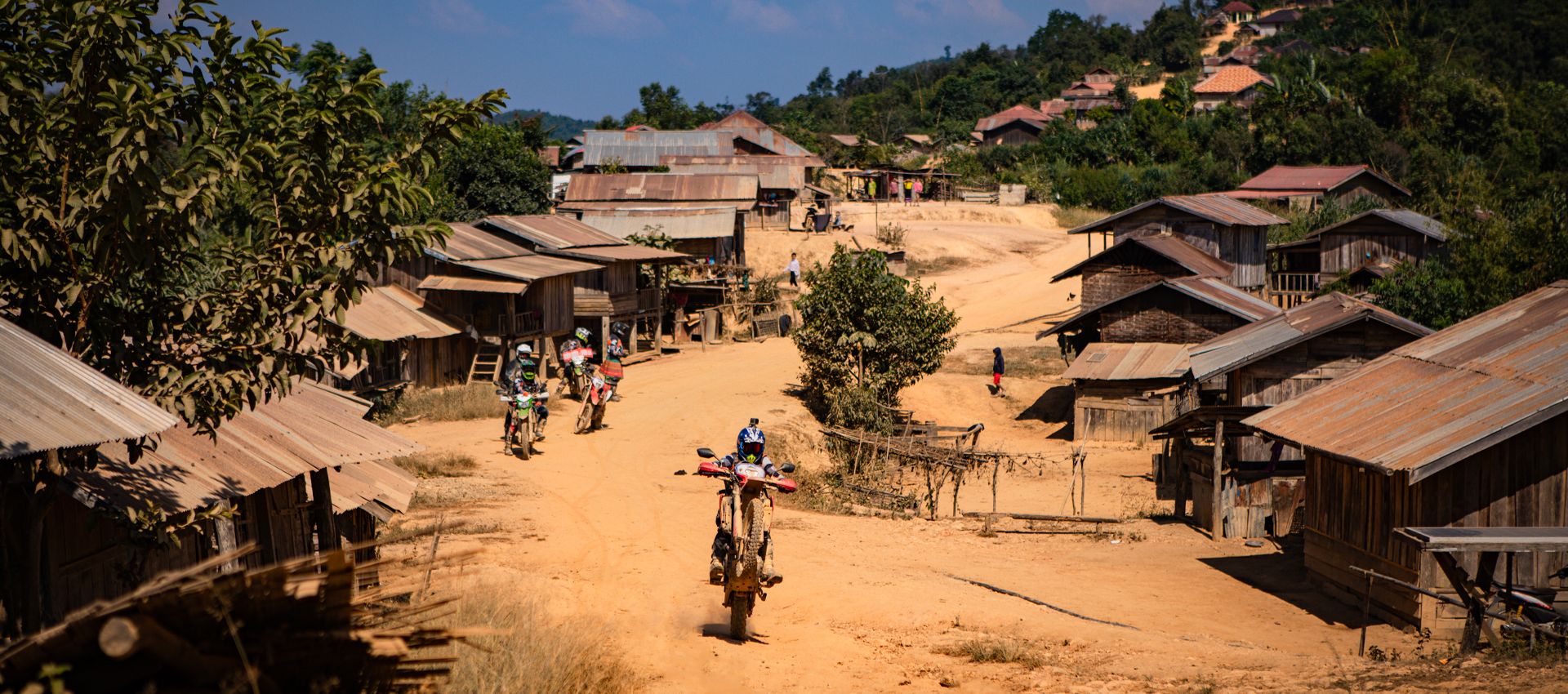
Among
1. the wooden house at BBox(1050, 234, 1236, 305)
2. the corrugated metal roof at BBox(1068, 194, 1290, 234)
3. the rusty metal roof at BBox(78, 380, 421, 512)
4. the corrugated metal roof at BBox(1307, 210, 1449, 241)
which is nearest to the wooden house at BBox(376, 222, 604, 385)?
the wooden house at BBox(1050, 234, 1236, 305)

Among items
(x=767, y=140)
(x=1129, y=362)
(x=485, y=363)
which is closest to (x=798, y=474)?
(x=1129, y=362)

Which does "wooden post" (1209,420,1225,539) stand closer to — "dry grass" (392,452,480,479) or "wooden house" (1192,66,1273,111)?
"dry grass" (392,452,480,479)

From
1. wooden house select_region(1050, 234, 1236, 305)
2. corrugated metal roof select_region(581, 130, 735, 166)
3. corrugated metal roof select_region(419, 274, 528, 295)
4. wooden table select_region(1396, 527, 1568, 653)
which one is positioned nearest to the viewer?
wooden table select_region(1396, 527, 1568, 653)

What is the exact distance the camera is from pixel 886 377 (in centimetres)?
3156

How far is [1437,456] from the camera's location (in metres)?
13.5

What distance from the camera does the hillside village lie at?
7148mm

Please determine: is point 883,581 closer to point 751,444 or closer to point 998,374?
point 751,444

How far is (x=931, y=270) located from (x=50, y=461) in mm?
52456

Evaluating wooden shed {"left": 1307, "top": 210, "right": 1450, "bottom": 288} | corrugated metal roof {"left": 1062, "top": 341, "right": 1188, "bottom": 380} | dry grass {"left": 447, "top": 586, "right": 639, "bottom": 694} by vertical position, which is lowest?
dry grass {"left": 447, "top": 586, "right": 639, "bottom": 694}

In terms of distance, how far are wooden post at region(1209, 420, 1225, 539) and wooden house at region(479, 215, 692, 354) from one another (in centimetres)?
2083

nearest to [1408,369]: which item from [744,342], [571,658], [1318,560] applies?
[1318,560]

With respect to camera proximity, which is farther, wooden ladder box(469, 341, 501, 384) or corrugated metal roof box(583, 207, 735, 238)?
corrugated metal roof box(583, 207, 735, 238)

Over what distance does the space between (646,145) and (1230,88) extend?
186 feet

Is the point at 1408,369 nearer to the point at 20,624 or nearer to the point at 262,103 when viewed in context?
the point at 262,103
